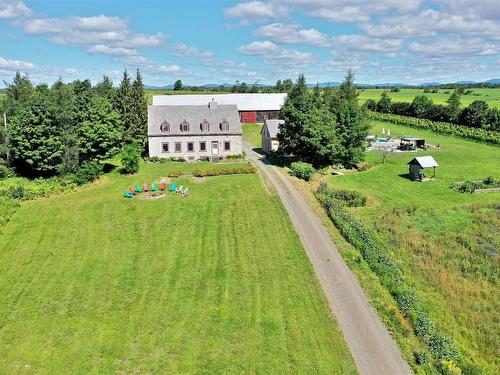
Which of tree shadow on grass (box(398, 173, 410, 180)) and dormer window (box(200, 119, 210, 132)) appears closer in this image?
tree shadow on grass (box(398, 173, 410, 180))

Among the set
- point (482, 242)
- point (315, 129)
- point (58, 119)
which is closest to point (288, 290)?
point (482, 242)

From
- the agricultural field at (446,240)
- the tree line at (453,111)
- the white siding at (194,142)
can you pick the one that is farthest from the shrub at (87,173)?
the tree line at (453,111)

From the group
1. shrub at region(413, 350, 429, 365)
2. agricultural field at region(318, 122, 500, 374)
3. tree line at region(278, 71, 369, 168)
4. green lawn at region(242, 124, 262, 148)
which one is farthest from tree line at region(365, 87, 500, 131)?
shrub at region(413, 350, 429, 365)

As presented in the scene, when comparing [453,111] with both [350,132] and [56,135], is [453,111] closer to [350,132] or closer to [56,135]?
[350,132]

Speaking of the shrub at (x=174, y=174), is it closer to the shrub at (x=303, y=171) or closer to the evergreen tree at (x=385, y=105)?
the shrub at (x=303, y=171)

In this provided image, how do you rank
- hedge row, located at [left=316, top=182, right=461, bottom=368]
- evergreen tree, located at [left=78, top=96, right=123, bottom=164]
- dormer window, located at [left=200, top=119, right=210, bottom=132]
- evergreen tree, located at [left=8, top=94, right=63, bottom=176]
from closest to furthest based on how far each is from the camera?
hedge row, located at [left=316, top=182, right=461, bottom=368] → evergreen tree, located at [left=8, top=94, right=63, bottom=176] → evergreen tree, located at [left=78, top=96, right=123, bottom=164] → dormer window, located at [left=200, top=119, right=210, bottom=132]

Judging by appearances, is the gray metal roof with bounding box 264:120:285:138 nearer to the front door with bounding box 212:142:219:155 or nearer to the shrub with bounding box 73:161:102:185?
the front door with bounding box 212:142:219:155
